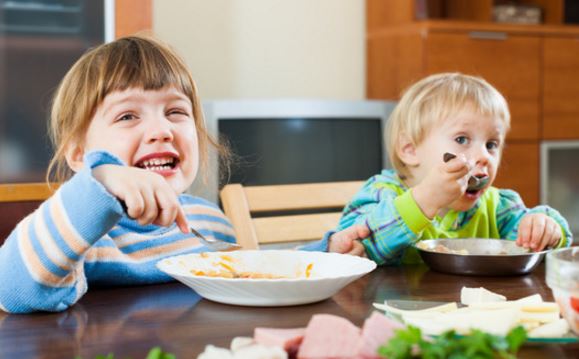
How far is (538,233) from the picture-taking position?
1.33 meters

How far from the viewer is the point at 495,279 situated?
3.79ft

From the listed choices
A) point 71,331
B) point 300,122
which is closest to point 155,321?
point 71,331

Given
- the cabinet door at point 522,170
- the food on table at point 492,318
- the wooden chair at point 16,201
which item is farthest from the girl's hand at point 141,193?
the cabinet door at point 522,170

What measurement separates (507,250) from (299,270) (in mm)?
397

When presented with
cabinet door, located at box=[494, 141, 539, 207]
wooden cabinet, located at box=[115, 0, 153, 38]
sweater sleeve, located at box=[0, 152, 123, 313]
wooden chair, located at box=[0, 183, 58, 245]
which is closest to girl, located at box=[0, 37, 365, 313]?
sweater sleeve, located at box=[0, 152, 123, 313]

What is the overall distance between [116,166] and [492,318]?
0.43 m

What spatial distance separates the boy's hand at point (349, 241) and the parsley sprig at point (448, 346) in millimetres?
693

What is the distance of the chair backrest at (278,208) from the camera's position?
150 centimetres

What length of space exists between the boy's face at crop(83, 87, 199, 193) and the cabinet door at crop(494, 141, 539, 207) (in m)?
2.22

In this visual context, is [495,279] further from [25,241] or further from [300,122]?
[300,122]

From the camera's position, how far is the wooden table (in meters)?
0.76

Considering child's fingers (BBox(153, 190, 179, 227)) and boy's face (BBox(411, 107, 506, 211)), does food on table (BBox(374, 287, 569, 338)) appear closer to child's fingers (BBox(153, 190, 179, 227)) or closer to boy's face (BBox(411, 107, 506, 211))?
child's fingers (BBox(153, 190, 179, 227))

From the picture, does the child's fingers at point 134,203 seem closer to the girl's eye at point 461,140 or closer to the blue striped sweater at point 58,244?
the blue striped sweater at point 58,244

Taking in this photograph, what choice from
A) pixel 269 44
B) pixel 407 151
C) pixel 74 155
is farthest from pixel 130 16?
pixel 74 155
